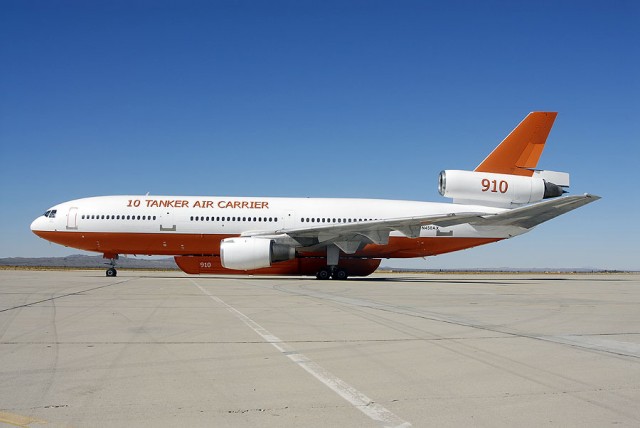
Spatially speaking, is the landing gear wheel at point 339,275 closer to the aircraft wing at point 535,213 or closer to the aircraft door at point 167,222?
the aircraft wing at point 535,213

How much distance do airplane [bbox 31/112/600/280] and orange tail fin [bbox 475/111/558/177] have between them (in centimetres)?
5

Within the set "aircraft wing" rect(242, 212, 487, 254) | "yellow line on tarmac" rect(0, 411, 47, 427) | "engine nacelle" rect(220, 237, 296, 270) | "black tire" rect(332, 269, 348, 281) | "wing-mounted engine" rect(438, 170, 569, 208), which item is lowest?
"yellow line on tarmac" rect(0, 411, 47, 427)

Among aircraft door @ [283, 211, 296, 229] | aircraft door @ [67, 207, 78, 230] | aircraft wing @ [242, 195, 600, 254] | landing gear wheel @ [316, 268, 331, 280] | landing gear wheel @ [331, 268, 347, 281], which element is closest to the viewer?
aircraft wing @ [242, 195, 600, 254]

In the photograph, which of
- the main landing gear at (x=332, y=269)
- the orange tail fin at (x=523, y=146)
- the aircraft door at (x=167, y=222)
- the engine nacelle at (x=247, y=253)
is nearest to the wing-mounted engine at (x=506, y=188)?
the orange tail fin at (x=523, y=146)

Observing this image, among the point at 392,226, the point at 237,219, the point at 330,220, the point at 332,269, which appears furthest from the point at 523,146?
the point at 237,219

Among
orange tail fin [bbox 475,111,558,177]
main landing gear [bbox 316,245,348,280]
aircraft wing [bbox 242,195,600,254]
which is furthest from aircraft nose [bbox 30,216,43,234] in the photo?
orange tail fin [bbox 475,111,558,177]

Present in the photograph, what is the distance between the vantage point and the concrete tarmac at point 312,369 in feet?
12.3

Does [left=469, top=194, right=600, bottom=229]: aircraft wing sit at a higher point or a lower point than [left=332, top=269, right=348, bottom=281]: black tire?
higher

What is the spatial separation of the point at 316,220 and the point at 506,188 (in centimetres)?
915

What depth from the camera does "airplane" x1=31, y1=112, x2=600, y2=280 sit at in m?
24.8

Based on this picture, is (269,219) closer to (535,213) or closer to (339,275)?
(339,275)

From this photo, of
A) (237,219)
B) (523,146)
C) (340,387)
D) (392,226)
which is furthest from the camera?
(523,146)

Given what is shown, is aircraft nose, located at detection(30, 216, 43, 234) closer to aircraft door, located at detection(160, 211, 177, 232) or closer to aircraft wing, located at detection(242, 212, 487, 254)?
aircraft door, located at detection(160, 211, 177, 232)

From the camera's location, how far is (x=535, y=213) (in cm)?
2400
